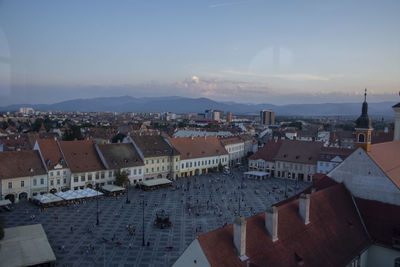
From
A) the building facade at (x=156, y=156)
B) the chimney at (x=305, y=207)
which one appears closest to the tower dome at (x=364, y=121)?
the chimney at (x=305, y=207)

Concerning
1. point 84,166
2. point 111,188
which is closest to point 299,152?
point 111,188

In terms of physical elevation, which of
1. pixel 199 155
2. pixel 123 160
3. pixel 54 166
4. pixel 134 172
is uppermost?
pixel 54 166

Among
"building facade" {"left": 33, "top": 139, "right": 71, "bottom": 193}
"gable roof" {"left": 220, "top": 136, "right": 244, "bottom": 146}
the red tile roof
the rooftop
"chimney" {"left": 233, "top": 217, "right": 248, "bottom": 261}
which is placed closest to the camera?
"chimney" {"left": 233, "top": 217, "right": 248, "bottom": 261}

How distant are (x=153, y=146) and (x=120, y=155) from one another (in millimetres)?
8042

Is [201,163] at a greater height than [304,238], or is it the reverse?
[304,238]

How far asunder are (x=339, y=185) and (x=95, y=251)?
22.4 meters

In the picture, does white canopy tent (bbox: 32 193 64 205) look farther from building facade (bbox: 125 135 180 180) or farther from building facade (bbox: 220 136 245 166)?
building facade (bbox: 220 136 245 166)

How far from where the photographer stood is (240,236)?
15641mm

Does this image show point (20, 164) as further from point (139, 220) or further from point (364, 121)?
point (364, 121)

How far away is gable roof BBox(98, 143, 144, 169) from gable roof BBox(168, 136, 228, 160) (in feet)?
34.9

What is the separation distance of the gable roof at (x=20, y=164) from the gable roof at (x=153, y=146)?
1814cm

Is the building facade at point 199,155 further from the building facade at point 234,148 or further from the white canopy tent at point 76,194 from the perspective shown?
the white canopy tent at point 76,194

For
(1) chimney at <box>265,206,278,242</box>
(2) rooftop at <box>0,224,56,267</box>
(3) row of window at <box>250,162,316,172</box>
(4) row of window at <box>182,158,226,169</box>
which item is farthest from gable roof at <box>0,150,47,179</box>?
(3) row of window at <box>250,162,316,172</box>

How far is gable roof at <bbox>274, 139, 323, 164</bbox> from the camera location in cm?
6475
